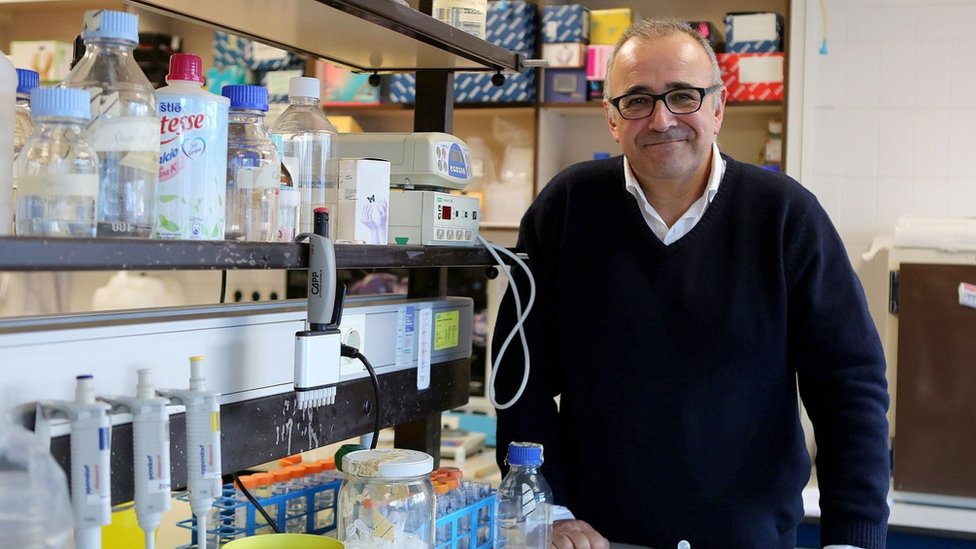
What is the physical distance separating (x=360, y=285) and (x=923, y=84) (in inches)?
93.4

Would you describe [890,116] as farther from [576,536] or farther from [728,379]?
[576,536]

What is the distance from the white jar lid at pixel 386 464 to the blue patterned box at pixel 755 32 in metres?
2.68

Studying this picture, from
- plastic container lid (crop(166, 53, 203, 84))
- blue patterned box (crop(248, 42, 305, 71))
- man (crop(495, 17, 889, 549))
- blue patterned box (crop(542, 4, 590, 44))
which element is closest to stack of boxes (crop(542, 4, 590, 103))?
blue patterned box (crop(542, 4, 590, 44))

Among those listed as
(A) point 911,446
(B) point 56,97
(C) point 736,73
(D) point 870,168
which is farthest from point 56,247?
(D) point 870,168

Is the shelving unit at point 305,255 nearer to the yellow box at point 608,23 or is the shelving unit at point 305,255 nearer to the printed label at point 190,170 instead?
the printed label at point 190,170

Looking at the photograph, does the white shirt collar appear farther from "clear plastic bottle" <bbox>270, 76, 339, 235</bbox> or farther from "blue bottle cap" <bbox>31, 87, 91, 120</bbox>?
"blue bottle cap" <bbox>31, 87, 91, 120</bbox>

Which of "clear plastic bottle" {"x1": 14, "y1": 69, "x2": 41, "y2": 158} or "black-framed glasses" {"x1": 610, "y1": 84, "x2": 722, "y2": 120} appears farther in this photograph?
"black-framed glasses" {"x1": 610, "y1": 84, "x2": 722, "y2": 120}

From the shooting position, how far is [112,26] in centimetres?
102

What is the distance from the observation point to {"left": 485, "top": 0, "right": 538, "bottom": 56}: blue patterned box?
372 cm

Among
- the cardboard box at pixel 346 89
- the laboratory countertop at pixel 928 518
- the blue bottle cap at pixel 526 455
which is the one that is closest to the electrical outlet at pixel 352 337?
the blue bottle cap at pixel 526 455

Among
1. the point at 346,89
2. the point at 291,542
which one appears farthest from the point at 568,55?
the point at 291,542

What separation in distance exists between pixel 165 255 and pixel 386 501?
502 millimetres

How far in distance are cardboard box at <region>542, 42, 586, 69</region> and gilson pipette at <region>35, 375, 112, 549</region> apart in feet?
9.79

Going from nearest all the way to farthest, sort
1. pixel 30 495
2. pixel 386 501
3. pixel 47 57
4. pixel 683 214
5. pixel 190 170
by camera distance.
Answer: pixel 30 495 → pixel 190 170 → pixel 386 501 → pixel 683 214 → pixel 47 57
